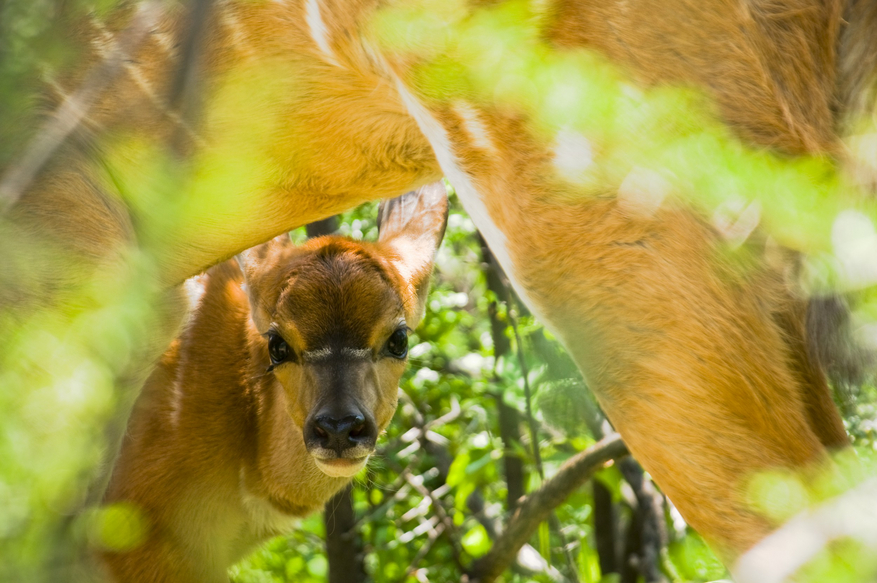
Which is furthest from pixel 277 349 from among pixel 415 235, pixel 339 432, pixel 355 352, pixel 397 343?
pixel 415 235

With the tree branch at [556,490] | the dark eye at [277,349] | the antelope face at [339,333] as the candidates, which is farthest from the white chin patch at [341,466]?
the tree branch at [556,490]

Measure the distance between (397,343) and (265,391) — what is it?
0.61 m

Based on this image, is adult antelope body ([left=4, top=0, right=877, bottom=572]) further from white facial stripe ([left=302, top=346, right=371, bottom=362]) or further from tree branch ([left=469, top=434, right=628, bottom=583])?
tree branch ([left=469, top=434, right=628, bottom=583])

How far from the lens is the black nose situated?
301cm

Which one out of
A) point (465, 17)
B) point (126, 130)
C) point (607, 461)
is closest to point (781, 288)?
point (465, 17)

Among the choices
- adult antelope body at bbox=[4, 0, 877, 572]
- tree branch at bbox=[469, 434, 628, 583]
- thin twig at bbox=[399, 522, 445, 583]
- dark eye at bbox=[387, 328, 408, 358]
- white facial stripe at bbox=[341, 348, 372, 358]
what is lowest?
thin twig at bbox=[399, 522, 445, 583]

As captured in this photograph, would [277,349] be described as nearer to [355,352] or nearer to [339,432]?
[355,352]

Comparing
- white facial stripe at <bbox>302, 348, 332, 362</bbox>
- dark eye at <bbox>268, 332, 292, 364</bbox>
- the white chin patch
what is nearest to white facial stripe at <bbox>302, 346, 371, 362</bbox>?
white facial stripe at <bbox>302, 348, 332, 362</bbox>

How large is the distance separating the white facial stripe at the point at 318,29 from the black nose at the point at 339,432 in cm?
127

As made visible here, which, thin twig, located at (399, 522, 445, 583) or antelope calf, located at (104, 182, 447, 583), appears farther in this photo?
thin twig, located at (399, 522, 445, 583)

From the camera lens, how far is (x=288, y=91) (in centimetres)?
223

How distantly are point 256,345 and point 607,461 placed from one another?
1426mm

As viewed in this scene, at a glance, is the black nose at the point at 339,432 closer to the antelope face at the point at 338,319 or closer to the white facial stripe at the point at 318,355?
the antelope face at the point at 338,319

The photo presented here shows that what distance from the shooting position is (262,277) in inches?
143
